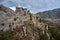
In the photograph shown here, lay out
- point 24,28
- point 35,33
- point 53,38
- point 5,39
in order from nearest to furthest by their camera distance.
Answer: point 5,39, point 24,28, point 35,33, point 53,38

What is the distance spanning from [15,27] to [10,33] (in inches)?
151

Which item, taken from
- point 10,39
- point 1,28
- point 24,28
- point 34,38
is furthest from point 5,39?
point 34,38

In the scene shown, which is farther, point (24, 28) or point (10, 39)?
point (24, 28)

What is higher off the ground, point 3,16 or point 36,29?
point 3,16

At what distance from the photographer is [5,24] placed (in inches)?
2621

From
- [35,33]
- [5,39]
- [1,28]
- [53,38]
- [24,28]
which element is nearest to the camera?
[5,39]

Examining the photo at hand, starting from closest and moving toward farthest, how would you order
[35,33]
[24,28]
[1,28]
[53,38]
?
[1,28] → [24,28] → [35,33] → [53,38]

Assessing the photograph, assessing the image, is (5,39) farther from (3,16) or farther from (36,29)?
(36,29)

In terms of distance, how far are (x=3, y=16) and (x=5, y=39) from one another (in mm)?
12628

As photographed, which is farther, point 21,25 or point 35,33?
point 35,33

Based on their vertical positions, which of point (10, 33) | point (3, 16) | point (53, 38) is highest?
point (3, 16)

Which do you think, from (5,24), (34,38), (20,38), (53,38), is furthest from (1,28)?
(53,38)

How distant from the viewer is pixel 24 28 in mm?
69250

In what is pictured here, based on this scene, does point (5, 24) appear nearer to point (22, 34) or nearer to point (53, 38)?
point (22, 34)
